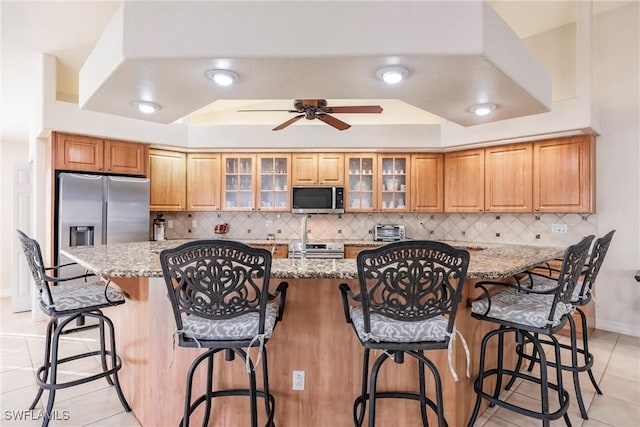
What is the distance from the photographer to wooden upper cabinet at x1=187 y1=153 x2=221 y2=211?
16.5ft

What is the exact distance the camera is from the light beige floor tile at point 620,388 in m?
2.40

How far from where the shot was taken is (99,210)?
13.0ft

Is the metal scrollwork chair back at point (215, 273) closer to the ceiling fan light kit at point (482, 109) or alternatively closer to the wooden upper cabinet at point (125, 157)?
the ceiling fan light kit at point (482, 109)

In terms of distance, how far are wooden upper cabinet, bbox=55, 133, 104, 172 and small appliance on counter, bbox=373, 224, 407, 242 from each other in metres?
3.75

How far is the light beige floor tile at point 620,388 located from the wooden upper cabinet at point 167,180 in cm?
504

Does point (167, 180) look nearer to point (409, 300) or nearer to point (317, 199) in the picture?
point (317, 199)

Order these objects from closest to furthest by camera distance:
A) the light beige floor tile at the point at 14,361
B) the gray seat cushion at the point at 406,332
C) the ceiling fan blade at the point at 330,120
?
the gray seat cushion at the point at 406,332 → the light beige floor tile at the point at 14,361 → the ceiling fan blade at the point at 330,120

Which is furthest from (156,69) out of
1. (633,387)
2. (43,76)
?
(633,387)

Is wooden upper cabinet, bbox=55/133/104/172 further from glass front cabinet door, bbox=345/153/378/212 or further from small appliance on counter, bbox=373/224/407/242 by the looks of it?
small appliance on counter, bbox=373/224/407/242

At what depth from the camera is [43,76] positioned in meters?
3.75

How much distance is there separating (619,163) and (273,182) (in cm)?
424

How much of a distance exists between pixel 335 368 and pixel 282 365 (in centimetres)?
30

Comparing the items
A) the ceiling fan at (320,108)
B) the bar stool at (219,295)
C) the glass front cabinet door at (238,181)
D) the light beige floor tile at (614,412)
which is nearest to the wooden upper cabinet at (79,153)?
the glass front cabinet door at (238,181)

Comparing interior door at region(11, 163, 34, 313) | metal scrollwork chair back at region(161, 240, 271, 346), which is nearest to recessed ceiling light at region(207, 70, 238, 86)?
metal scrollwork chair back at region(161, 240, 271, 346)
